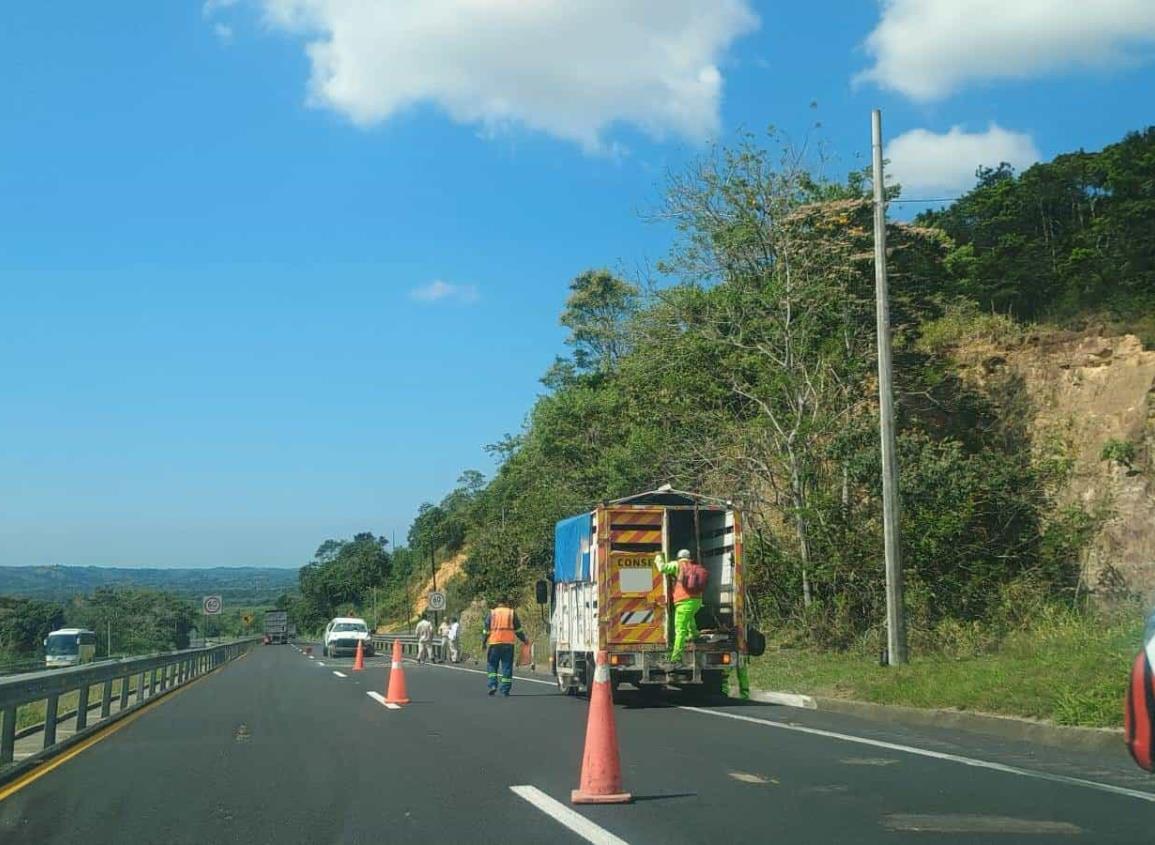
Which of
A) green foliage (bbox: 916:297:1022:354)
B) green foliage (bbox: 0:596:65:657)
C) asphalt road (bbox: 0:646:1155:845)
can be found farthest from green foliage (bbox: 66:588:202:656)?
asphalt road (bbox: 0:646:1155:845)

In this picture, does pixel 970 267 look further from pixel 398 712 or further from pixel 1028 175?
pixel 398 712

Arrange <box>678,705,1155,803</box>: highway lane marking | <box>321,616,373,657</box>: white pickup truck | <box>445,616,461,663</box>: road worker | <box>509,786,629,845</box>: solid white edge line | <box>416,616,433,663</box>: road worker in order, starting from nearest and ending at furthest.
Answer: <box>509,786,629,845</box>: solid white edge line, <box>678,705,1155,803</box>: highway lane marking, <box>445,616,461,663</box>: road worker, <box>416,616,433,663</box>: road worker, <box>321,616,373,657</box>: white pickup truck

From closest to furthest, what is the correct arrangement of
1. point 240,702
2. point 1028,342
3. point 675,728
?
point 675,728 → point 240,702 → point 1028,342

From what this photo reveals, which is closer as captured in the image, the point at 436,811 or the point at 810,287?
the point at 436,811

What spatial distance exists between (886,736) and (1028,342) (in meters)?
21.8

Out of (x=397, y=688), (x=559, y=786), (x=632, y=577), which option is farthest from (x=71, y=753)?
(x=632, y=577)

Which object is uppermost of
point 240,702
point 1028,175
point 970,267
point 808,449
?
point 1028,175

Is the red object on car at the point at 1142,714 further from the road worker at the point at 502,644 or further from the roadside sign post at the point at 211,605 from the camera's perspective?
the roadside sign post at the point at 211,605

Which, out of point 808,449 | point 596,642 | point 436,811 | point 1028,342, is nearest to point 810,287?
point 808,449

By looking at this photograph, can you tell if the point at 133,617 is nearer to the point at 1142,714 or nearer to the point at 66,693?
the point at 66,693

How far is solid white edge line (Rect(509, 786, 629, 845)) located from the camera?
7.30 meters

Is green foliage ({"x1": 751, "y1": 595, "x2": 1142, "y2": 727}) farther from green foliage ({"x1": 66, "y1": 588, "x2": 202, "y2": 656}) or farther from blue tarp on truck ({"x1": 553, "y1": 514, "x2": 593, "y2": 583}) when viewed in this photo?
green foliage ({"x1": 66, "y1": 588, "x2": 202, "y2": 656})

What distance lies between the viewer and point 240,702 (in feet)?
67.3

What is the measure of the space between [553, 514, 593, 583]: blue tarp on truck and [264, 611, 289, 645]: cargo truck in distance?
83446 mm
